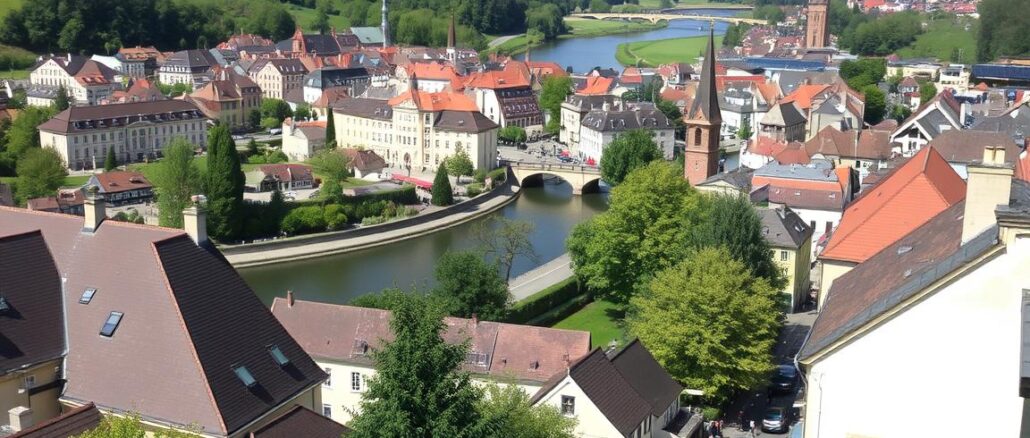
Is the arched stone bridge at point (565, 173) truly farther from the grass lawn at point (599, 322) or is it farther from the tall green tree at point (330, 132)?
the grass lawn at point (599, 322)

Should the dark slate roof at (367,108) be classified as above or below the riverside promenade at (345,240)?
above

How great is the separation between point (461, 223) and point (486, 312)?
88.5ft

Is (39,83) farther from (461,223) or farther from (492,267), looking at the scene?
(492,267)

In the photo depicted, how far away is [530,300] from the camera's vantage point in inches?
1378

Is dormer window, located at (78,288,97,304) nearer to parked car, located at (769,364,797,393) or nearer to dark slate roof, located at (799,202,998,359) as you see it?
dark slate roof, located at (799,202,998,359)

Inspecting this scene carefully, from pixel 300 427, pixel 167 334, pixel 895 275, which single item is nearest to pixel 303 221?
pixel 167 334

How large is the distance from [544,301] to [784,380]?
10.5 meters

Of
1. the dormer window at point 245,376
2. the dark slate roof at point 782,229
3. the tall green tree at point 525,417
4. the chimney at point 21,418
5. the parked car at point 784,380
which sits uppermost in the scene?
the chimney at point 21,418

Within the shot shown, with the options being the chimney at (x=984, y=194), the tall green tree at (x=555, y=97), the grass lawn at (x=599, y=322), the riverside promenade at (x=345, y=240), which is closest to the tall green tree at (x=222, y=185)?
the riverside promenade at (x=345, y=240)

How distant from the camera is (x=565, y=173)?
65312 millimetres

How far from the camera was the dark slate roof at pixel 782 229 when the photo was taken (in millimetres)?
35156

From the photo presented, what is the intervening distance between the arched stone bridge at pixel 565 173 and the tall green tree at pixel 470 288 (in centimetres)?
3393

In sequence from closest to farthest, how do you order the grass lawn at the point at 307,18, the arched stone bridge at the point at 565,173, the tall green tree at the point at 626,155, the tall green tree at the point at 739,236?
the tall green tree at the point at 739,236 → the tall green tree at the point at 626,155 → the arched stone bridge at the point at 565,173 → the grass lawn at the point at 307,18

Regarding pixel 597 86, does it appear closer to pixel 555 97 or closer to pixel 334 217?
pixel 555 97
